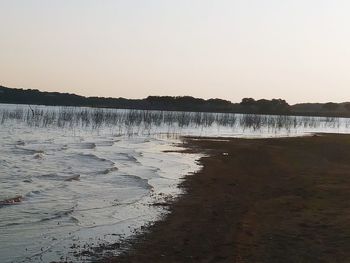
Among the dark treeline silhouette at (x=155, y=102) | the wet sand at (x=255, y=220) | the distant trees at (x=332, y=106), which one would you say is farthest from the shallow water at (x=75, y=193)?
the distant trees at (x=332, y=106)

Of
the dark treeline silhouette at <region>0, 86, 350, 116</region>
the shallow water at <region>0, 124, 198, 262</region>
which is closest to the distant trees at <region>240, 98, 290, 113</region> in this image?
the dark treeline silhouette at <region>0, 86, 350, 116</region>

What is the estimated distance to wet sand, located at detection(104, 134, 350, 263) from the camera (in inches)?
368

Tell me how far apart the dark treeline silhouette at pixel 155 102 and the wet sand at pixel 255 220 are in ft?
380

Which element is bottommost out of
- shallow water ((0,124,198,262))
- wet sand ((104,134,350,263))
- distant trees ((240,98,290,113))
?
shallow water ((0,124,198,262))

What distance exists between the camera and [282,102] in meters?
148

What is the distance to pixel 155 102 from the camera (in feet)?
478

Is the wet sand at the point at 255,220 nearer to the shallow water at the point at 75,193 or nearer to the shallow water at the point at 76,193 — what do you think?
the shallow water at the point at 76,193

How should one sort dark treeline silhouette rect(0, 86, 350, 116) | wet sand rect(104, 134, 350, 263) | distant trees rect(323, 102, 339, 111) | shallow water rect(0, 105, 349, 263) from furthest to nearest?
1. distant trees rect(323, 102, 339, 111)
2. dark treeline silhouette rect(0, 86, 350, 116)
3. shallow water rect(0, 105, 349, 263)
4. wet sand rect(104, 134, 350, 263)

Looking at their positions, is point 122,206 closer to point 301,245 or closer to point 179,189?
point 179,189

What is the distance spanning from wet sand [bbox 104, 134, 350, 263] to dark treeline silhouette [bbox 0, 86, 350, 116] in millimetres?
115800

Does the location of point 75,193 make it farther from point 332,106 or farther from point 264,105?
point 332,106

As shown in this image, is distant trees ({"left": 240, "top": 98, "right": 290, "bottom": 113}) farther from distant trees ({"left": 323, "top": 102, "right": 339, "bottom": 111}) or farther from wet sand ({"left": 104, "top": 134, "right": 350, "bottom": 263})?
wet sand ({"left": 104, "top": 134, "right": 350, "bottom": 263})

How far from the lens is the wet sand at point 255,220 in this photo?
30.7ft

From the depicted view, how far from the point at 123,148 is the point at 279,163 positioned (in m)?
11.0
